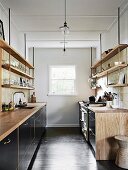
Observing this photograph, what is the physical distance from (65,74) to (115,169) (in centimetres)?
502

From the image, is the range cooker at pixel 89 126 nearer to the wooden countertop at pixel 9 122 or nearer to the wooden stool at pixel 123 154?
the wooden stool at pixel 123 154

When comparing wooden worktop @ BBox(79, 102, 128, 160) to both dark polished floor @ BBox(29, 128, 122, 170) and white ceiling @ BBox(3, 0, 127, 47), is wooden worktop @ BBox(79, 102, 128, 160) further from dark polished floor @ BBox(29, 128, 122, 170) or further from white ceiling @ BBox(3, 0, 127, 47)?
white ceiling @ BBox(3, 0, 127, 47)

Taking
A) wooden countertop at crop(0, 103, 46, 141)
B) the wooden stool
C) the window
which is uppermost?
the window

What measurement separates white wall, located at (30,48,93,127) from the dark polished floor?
2104mm

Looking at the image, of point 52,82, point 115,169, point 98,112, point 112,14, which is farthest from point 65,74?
point 115,169

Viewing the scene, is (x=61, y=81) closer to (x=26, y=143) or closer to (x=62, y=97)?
(x=62, y=97)

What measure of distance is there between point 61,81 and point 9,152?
6010 millimetres

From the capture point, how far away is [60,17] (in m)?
4.76

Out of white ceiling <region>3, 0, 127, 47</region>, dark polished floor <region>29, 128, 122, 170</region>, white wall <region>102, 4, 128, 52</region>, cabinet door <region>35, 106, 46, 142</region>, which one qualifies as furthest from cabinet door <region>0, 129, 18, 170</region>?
white wall <region>102, 4, 128, 52</region>

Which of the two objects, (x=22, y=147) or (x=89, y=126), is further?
(x=89, y=126)

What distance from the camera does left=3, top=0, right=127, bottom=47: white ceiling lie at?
13.2ft

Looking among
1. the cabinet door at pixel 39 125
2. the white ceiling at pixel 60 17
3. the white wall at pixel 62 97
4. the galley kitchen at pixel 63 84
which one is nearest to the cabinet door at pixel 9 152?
the galley kitchen at pixel 63 84

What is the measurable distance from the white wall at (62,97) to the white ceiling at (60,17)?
121cm

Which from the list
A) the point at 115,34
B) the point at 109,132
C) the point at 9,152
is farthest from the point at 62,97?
the point at 9,152
